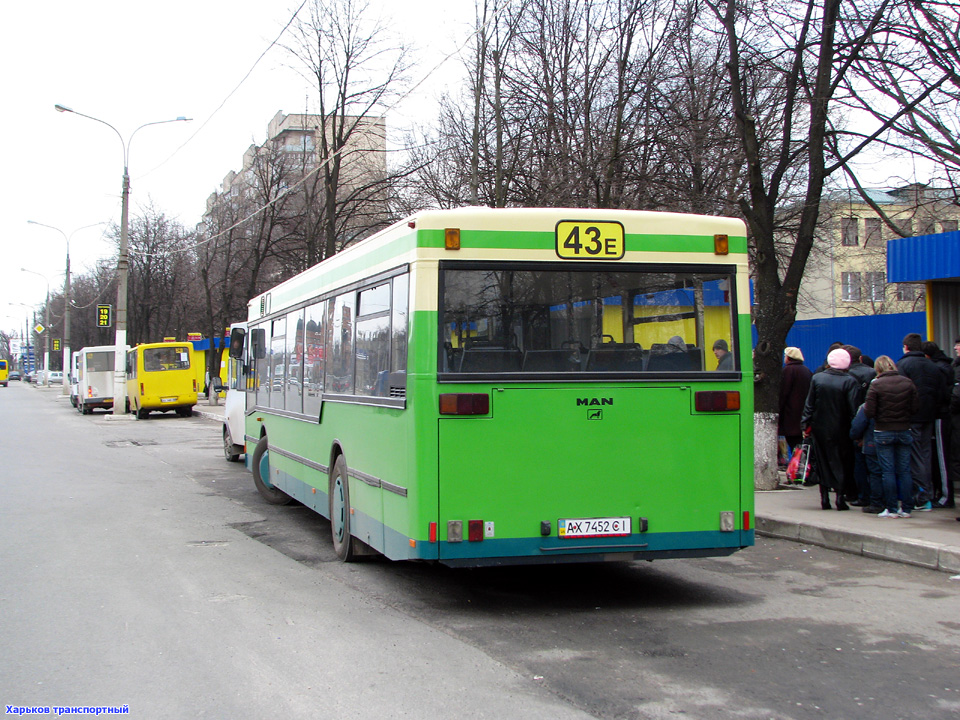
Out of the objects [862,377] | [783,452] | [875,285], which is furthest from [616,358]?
[875,285]

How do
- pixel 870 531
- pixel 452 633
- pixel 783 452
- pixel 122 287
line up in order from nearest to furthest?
pixel 452 633 < pixel 870 531 < pixel 783 452 < pixel 122 287

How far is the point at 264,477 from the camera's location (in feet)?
41.1

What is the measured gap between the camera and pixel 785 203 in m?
25.0

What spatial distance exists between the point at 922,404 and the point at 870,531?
1993mm

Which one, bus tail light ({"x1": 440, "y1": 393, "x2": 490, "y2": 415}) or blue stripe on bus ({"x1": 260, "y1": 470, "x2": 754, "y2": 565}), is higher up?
bus tail light ({"x1": 440, "y1": 393, "x2": 490, "y2": 415})

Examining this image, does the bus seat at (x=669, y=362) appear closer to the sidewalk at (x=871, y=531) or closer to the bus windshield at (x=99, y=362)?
the sidewalk at (x=871, y=531)

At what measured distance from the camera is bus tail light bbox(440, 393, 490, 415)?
6348mm

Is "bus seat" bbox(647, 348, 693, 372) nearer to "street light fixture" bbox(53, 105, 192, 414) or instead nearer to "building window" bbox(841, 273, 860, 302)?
"street light fixture" bbox(53, 105, 192, 414)

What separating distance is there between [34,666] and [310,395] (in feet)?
15.2

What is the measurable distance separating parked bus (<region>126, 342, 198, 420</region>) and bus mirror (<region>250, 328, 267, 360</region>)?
886 inches

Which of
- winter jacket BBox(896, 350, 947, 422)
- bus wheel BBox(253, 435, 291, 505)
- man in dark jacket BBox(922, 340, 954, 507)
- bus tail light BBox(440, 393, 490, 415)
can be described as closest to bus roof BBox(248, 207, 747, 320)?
bus tail light BBox(440, 393, 490, 415)

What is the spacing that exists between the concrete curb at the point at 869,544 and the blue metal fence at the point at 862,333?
11.1m

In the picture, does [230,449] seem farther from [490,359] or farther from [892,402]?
[490,359]

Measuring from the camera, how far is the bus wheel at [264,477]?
12.4m
